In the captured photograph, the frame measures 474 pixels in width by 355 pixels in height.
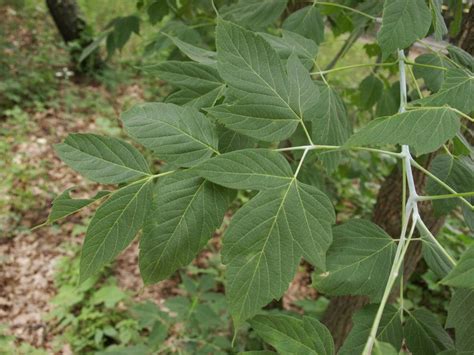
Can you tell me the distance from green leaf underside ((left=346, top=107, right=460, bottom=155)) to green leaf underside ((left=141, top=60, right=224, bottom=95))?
46cm

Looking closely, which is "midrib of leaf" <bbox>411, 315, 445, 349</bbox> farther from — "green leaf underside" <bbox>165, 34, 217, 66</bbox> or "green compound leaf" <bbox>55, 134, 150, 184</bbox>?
"green leaf underside" <bbox>165, 34, 217, 66</bbox>

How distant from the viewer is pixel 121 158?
874mm

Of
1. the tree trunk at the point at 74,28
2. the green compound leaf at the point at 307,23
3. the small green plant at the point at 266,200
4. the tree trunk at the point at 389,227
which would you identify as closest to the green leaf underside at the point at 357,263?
the small green plant at the point at 266,200

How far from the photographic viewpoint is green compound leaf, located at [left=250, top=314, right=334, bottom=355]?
689 millimetres

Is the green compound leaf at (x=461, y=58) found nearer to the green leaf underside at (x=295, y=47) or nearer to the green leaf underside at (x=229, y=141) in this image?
the green leaf underside at (x=295, y=47)

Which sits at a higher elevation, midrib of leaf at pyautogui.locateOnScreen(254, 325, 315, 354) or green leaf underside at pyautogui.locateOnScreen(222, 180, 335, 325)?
green leaf underside at pyautogui.locateOnScreen(222, 180, 335, 325)

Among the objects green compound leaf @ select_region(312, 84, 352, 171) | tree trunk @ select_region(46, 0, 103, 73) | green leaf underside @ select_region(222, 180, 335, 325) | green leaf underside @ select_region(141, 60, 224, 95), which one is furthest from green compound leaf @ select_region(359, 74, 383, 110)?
tree trunk @ select_region(46, 0, 103, 73)

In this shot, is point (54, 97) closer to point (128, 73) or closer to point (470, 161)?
point (128, 73)

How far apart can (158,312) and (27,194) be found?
2412 mm

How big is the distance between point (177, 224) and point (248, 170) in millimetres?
177

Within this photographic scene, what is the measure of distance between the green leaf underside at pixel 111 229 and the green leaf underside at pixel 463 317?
0.68 metres

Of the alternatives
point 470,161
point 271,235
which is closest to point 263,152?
point 271,235

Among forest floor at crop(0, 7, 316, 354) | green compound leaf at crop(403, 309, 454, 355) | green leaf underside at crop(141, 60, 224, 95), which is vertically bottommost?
forest floor at crop(0, 7, 316, 354)

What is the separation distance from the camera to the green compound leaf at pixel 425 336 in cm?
92
